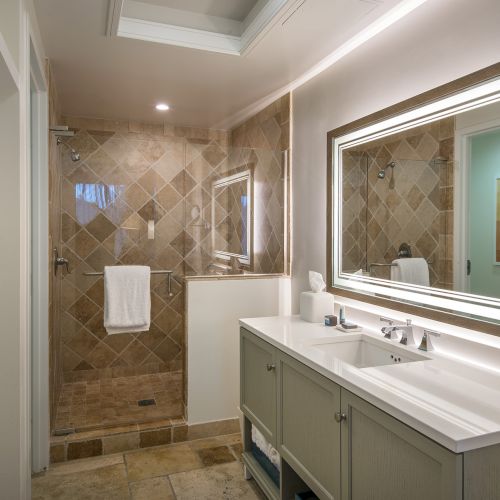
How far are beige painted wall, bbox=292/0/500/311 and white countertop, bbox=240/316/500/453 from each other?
1.09 meters

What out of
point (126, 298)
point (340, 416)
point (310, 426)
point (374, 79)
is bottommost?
point (310, 426)

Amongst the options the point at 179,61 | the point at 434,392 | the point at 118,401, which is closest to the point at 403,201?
the point at 434,392

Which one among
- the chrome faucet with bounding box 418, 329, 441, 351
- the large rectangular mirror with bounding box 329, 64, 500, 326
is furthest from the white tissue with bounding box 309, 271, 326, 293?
the chrome faucet with bounding box 418, 329, 441, 351

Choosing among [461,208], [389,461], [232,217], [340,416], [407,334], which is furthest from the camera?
[232,217]

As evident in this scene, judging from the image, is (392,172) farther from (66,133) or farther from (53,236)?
(53,236)

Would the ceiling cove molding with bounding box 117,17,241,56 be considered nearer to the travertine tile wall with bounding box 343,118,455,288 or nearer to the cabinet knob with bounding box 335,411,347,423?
the travertine tile wall with bounding box 343,118,455,288

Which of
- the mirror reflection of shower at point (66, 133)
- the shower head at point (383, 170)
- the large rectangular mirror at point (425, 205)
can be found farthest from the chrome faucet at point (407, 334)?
the mirror reflection of shower at point (66, 133)

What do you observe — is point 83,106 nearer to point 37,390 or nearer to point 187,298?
point 187,298

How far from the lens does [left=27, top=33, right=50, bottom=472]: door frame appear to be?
254 cm

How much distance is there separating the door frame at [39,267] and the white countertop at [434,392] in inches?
55.3

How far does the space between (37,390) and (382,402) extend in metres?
2.01

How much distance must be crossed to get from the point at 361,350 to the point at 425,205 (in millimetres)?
739

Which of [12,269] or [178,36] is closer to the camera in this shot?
[12,269]

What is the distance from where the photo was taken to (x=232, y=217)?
299 cm
